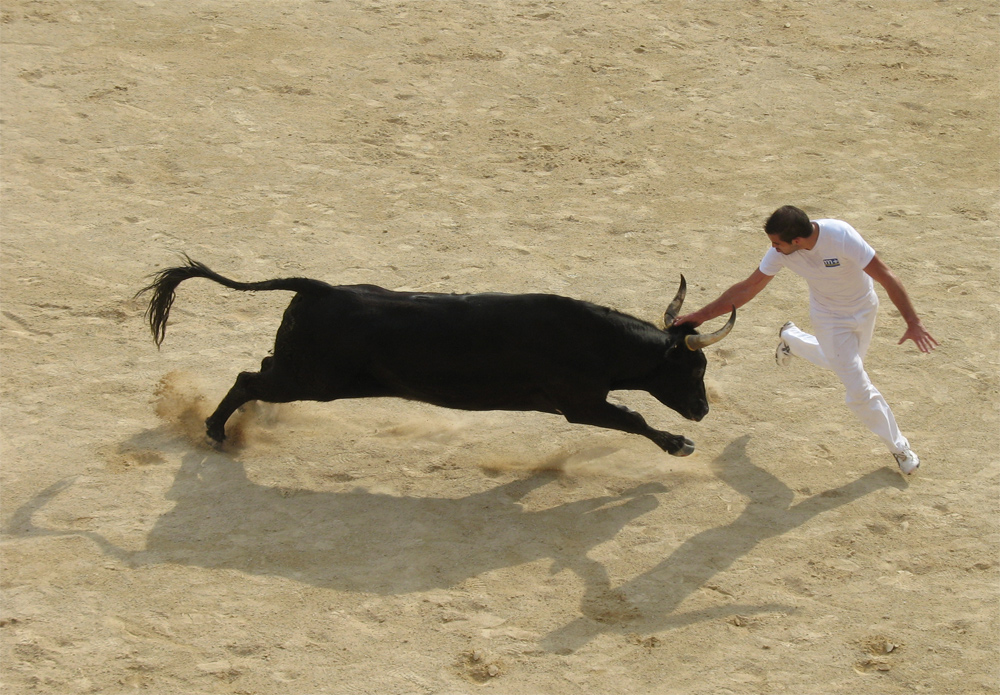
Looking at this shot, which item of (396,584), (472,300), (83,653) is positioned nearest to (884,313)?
(472,300)

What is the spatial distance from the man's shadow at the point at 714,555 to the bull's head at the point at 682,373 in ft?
1.35

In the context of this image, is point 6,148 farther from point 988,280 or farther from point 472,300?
point 988,280

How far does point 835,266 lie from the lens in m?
6.09

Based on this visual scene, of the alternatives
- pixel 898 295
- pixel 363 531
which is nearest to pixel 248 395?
pixel 363 531

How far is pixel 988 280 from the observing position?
336 inches

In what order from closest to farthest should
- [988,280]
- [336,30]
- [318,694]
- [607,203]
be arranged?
[318,694] < [988,280] < [607,203] < [336,30]

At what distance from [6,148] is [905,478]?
8151mm

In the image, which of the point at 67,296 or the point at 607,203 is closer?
the point at 67,296

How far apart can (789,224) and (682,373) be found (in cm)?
119

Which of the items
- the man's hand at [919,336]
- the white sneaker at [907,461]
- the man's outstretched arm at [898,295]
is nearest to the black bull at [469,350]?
the man's outstretched arm at [898,295]

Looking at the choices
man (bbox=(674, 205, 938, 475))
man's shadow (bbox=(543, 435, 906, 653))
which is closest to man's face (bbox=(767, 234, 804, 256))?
man (bbox=(674, 205, 938, 475))

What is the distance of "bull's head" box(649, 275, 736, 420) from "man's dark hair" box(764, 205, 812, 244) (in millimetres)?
745

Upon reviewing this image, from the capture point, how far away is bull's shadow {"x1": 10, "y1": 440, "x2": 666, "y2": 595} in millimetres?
5773

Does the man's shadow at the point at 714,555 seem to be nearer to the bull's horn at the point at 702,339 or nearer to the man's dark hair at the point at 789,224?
the bull's horn at the point at 702,339
